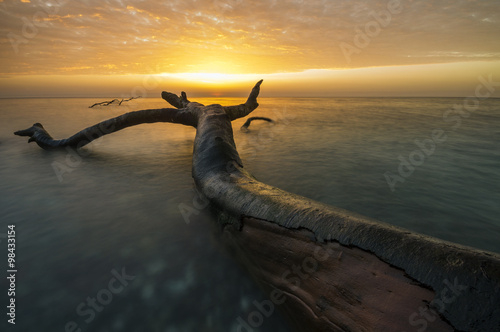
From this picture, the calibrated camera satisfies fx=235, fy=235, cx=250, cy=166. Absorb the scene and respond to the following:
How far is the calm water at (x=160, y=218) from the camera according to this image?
5.74 ft

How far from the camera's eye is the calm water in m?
1.75

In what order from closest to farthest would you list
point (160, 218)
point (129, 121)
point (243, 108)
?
point (160, 218) → point (129, 121) → point (243, 108)

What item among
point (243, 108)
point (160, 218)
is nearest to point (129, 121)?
point (243, 108)

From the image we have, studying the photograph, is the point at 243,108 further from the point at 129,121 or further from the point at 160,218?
the point at 160,218

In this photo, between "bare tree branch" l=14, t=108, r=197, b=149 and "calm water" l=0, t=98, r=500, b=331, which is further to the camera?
"bare tree branch" l=14, t=108, r=197, b=149

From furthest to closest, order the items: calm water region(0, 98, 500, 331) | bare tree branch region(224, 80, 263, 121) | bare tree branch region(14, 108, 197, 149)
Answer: bare tree branch region(224, 80, 263, 121) → bare tree branch region(14, 108, 197, 149) → calm water region(0, 98, 500, 331)

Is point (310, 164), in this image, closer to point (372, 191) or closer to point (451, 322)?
point (372, 191)

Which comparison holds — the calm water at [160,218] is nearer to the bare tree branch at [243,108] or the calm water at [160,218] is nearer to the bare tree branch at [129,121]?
the bare tree branch at [129,121]

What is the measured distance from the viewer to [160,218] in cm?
304

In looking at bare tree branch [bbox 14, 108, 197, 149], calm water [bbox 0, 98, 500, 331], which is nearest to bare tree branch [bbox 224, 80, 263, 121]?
bare tree branch [bbox 14, 108, 197, 149]

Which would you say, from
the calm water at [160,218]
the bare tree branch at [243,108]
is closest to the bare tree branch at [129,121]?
the calm water at [160,218]

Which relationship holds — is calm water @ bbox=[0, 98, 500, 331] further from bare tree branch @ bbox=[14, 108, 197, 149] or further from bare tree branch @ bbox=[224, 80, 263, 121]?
bare tree branch @ bbox=[224, 80, 263, 121]

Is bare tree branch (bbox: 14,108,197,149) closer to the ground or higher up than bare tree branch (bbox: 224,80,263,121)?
closer to the ground

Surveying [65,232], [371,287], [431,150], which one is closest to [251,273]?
[371,287]
